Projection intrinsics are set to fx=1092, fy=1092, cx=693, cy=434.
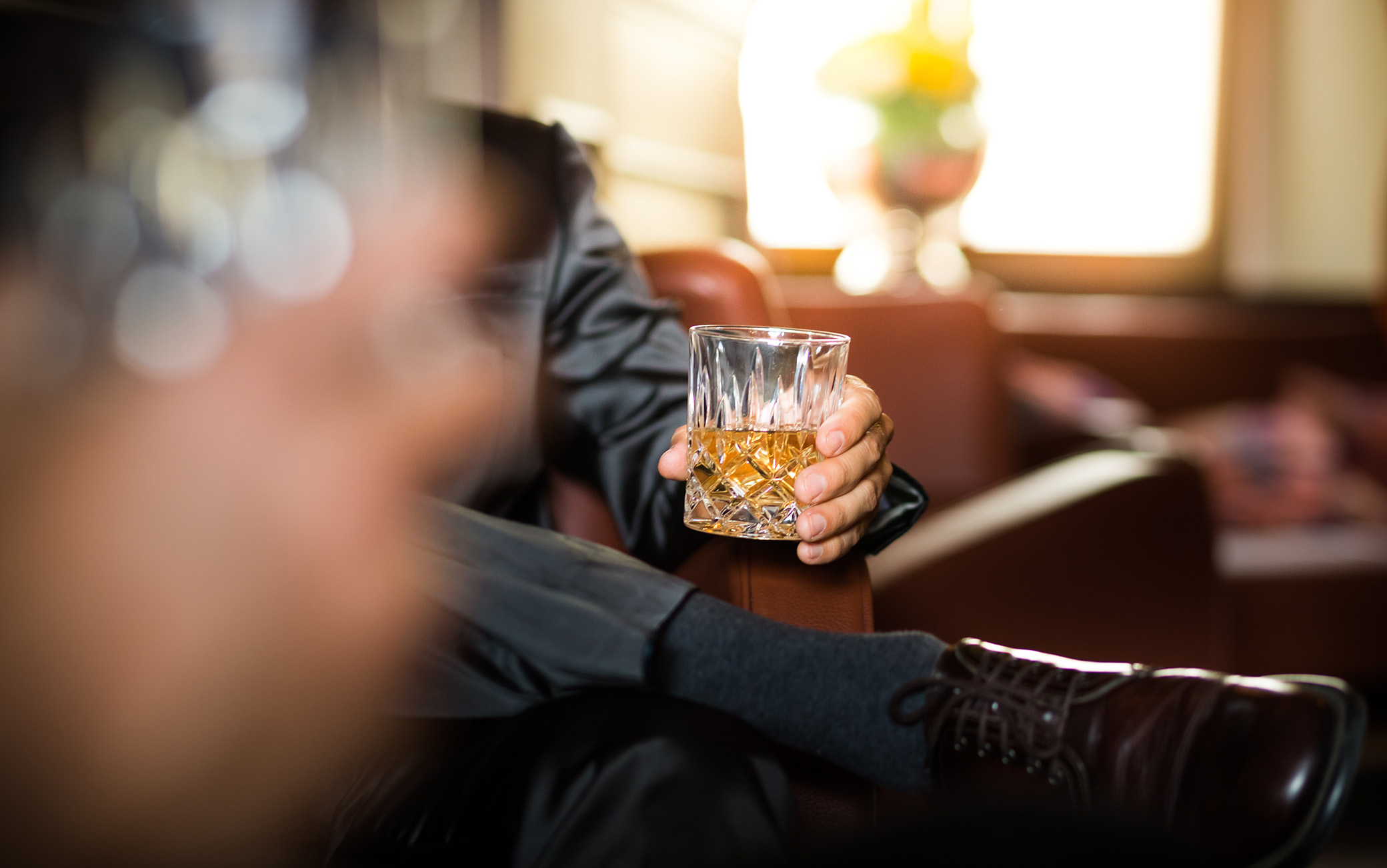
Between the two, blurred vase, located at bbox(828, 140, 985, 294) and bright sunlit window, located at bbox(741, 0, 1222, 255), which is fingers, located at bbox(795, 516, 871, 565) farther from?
bright sunlit window, located at bbox(741, 0, 1222, 255)

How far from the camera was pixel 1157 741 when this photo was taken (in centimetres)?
68

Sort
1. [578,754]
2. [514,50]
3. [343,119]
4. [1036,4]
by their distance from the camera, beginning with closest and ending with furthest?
[578,754] → [343,119] → [514,50] → [1036,4]

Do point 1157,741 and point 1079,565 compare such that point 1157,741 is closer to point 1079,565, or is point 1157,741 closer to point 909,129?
point 1079,565

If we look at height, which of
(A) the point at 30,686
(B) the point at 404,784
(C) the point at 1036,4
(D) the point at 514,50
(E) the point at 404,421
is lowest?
(B) the point at 404,784

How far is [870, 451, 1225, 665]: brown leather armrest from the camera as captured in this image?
1094 mm

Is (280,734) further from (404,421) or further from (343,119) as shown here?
(343,119)

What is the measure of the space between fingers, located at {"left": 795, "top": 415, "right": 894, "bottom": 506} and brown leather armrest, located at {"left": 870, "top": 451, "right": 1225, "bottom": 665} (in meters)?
0.22

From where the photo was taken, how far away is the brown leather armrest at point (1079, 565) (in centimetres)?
109

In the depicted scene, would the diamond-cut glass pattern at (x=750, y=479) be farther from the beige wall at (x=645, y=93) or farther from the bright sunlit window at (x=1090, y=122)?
the bright sunlit window at (x=1090, y=122)

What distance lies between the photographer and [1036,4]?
2.74m

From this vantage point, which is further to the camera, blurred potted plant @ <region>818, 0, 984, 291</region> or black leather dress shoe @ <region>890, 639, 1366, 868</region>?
blurred potted plant @ <region>818, 0, 984, 291</region>

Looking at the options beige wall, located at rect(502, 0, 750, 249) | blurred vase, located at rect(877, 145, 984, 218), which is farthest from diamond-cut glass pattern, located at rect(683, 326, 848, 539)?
blurred vase, located at rect(877, 145, 984, 218)

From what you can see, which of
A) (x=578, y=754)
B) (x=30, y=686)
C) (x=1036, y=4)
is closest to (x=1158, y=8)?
(x=1036, y=4)

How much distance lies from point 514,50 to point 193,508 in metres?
1.15
